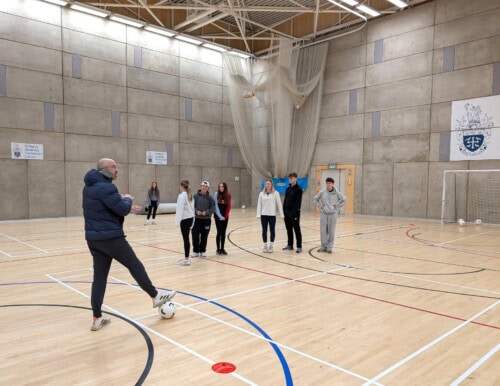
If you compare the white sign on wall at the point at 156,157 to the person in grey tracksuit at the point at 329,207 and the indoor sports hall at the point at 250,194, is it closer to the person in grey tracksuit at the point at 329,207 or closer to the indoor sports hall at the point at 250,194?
the indoor sports hall at the point at 250,194

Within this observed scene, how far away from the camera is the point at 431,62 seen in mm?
16484

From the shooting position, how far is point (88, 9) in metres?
17.1

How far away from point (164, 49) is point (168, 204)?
26.8 ft

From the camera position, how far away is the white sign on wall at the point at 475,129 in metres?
14.7

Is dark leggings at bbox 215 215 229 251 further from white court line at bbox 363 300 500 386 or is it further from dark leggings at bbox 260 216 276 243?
white court line at bbox 363 300 500 386

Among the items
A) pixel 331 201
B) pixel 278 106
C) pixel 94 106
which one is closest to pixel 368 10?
pixel 278 106

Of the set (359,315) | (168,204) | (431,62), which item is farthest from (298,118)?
(359,315)

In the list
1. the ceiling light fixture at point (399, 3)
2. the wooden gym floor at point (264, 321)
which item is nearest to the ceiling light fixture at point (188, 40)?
the ceiling light fixture at point (399, 3)

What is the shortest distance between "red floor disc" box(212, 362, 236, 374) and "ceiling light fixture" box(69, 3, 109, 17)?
17829mm

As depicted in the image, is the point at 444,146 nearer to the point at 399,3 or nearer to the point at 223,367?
the point at 399,3

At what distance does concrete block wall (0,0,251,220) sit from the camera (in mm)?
15773

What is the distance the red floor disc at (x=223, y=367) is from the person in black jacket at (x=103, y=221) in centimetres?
140

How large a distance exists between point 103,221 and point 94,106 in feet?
51.3

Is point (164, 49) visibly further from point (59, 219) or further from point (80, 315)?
point (80, 315)
